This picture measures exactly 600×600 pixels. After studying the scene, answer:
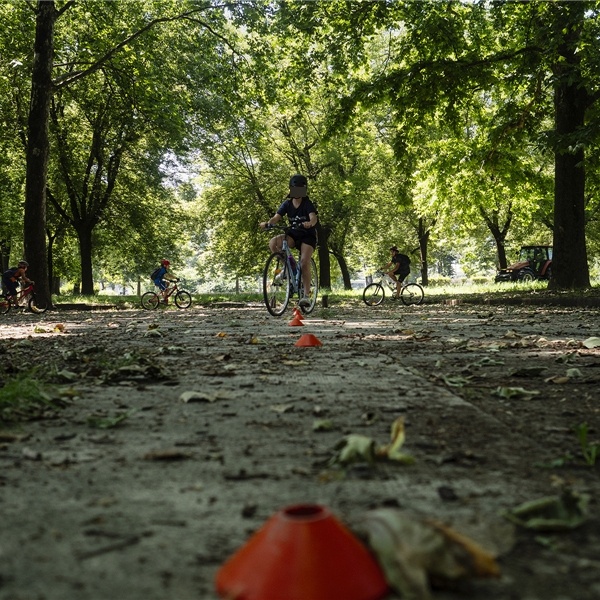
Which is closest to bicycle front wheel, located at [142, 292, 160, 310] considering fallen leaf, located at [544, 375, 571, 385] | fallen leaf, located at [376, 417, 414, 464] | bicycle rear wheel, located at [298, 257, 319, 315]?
bicycle rear wheel, located at [298, 257, 319, 315]

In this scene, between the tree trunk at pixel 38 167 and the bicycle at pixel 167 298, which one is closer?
the tree trunk at pixel 38 167

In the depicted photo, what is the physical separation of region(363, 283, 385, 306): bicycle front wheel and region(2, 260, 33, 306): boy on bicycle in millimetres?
9867

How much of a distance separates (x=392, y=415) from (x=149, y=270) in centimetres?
3407

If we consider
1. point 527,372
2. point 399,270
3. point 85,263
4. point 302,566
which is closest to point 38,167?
point 399,270

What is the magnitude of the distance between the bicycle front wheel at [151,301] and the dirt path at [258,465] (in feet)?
47.3

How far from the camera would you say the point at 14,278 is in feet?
50.5

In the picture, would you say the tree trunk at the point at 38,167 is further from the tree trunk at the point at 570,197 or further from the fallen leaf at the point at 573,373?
the fallen leaf at the point at 573,373

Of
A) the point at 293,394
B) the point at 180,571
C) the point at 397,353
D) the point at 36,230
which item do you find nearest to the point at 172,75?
the point at 36,230

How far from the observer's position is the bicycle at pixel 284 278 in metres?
10.2

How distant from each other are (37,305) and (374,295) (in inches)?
392

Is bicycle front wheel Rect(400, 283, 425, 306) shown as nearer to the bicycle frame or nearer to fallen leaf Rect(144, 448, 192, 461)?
the bicycle frame

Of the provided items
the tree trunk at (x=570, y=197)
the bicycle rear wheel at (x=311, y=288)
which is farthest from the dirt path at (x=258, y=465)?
the tree trunk at (x=570, y=197)

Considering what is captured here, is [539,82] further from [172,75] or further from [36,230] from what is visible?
[36,230]

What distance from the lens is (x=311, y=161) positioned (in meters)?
35.5
